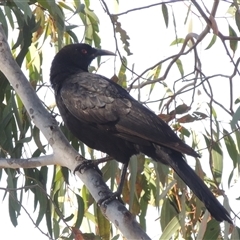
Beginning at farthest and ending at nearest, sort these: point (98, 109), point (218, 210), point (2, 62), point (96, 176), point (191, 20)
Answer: point (191, 20), point (98, 109), point (2, 62), point (96, 176), point (218, 210)

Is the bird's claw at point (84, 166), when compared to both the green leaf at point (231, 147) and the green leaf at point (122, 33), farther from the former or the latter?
the green leaf at point (231, 147)

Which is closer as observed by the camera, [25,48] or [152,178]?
[25,48]

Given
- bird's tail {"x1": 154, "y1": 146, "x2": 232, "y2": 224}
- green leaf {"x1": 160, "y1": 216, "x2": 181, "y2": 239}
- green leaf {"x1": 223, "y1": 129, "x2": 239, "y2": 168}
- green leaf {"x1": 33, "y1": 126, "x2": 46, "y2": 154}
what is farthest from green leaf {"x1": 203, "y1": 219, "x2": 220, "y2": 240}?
green leaf {"x1": 33, "y1": 126, "x2": 46, "y2": 154}

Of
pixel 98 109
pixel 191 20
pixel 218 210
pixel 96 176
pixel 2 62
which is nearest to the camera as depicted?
pixel 218 210

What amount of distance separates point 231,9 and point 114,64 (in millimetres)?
780

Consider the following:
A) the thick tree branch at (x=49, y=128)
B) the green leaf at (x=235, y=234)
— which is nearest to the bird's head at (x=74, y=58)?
the thick tree branch at (x=49, y=128)

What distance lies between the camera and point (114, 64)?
15.1 feet

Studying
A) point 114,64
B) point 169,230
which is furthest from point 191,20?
point 169,230

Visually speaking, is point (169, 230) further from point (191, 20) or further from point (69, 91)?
point (191, 20)

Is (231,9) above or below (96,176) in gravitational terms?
above

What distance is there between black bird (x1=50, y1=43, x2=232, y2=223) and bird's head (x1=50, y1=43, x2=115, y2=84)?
87mm

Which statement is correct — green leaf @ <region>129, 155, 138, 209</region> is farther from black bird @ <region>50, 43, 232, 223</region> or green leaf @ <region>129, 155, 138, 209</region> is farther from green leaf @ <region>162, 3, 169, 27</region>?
green leaf @ <region>162, 3, 169, 27</region>

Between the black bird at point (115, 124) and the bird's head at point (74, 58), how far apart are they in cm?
9

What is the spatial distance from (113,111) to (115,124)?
0.11 meters
